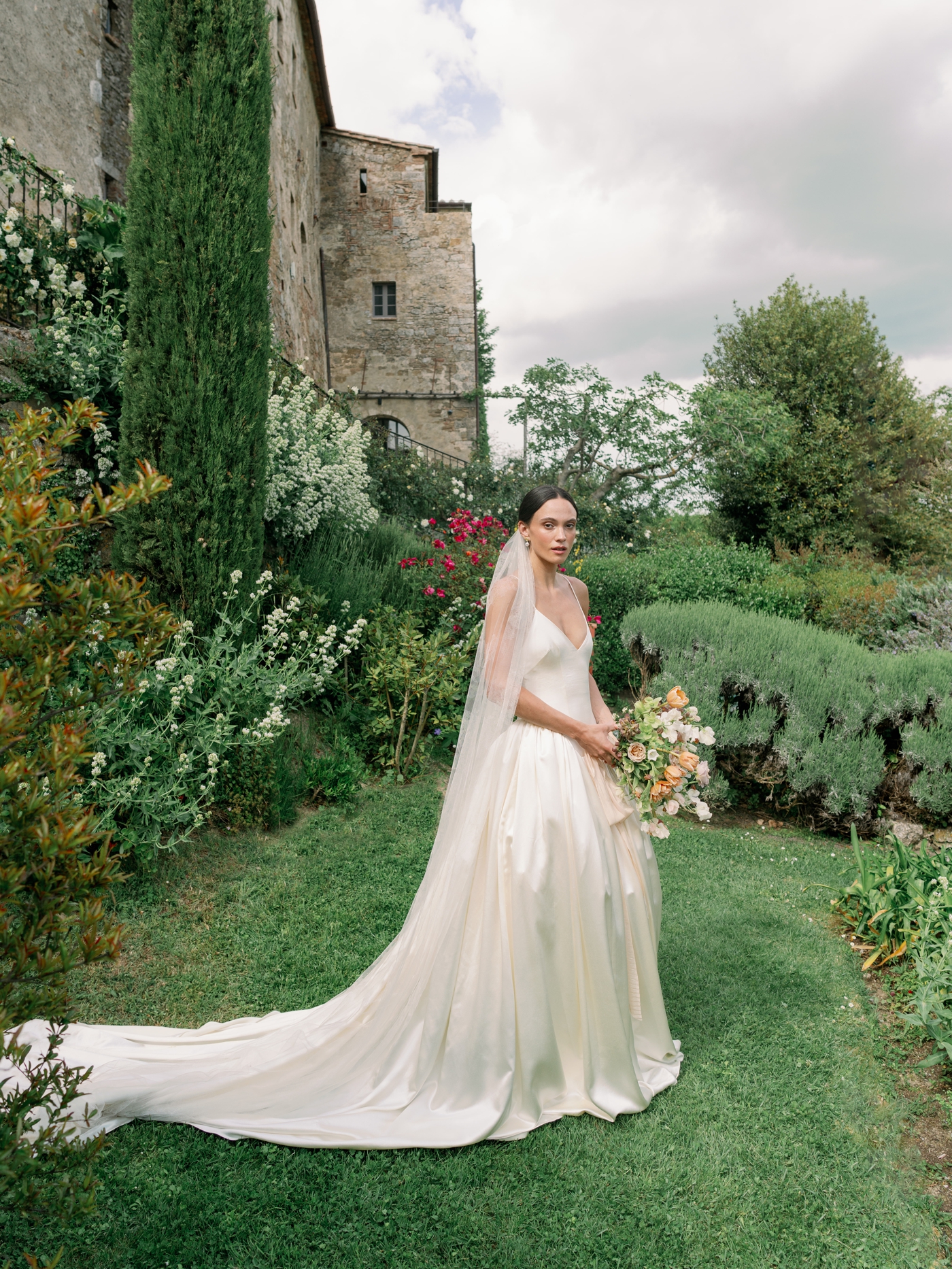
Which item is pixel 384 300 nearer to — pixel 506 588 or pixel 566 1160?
pixel 506 588

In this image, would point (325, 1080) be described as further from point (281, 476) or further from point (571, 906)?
point (281, 476)

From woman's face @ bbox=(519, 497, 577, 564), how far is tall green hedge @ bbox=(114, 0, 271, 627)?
2957mm

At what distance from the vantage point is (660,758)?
298 centimetres

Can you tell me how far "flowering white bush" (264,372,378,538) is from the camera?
717cm

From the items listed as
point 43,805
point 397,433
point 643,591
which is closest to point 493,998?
point 43,805

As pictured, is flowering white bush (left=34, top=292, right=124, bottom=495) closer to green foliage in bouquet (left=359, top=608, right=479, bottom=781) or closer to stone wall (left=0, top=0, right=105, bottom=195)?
green foliage in bouquet (left=359, top=608, right=479, bottom=781)

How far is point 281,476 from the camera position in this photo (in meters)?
7.08

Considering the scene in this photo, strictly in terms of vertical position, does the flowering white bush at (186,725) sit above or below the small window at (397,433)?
below

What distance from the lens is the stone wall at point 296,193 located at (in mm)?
14688

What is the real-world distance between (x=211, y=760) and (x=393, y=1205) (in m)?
2.63

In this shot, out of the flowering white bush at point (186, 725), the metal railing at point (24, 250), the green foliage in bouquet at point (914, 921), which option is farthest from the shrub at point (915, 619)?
the metal railing at point (24, 250)

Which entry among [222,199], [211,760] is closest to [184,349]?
[222,199]

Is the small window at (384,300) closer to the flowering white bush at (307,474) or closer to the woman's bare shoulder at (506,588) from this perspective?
the flowering white bush at (307,474)

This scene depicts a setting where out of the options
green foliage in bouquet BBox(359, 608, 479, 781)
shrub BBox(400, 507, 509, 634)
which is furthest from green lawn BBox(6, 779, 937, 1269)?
shrub BBox(400, 507, 509, 634)
